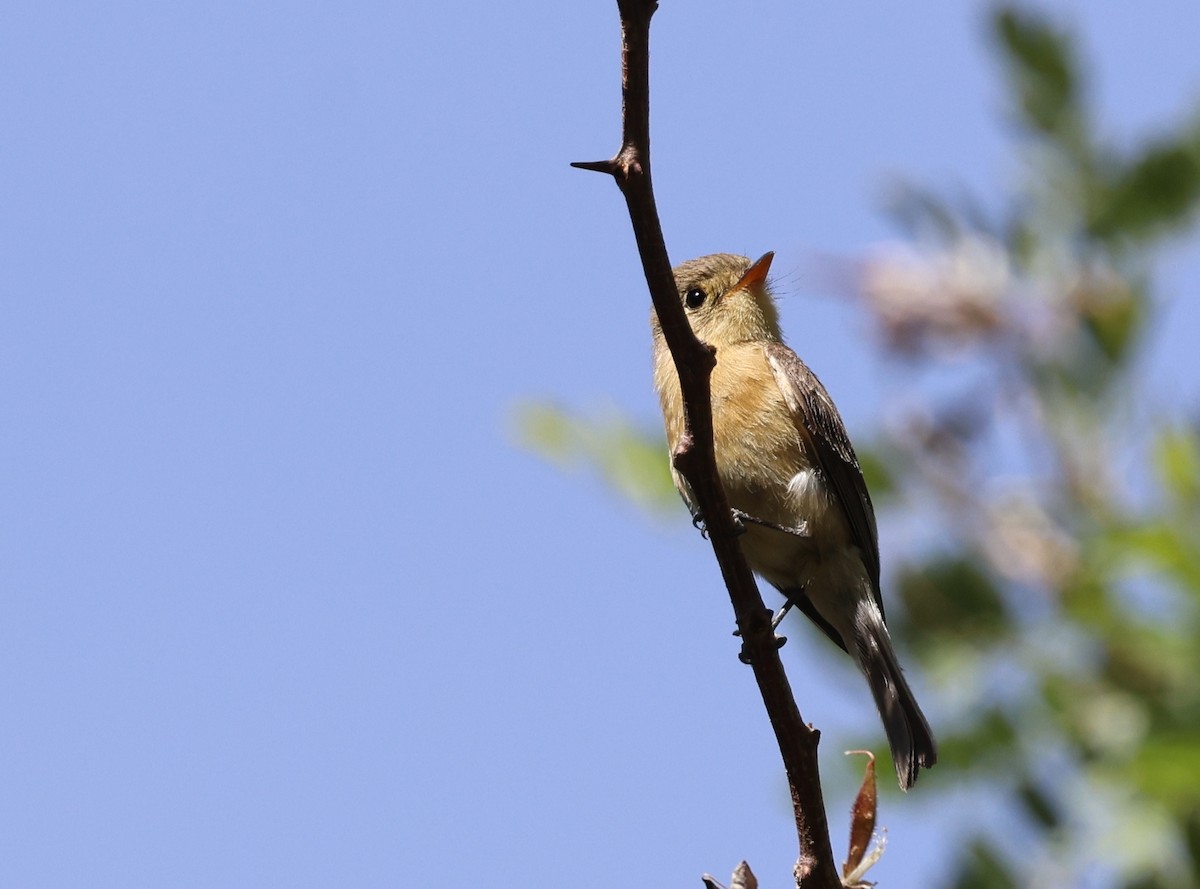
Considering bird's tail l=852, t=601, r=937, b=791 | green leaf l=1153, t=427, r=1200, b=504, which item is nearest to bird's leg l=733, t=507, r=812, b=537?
bird's tail l=852, t=601, r=937, b=791

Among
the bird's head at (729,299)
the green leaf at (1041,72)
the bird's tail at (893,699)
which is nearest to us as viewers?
the bird's tail at (893,699)

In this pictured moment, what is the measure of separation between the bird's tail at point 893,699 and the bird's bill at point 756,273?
1351mm

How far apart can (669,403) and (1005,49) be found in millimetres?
2215

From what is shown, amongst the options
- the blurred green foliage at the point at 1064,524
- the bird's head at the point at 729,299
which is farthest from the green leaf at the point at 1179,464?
the bird's head at the point at 729,299

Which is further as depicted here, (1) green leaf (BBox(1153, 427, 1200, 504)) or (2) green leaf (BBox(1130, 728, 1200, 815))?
(1) green leaf (BBox(1153, 427, 1200, 504))

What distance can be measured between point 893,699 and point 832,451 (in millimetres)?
1239

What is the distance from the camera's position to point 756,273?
5.63 meters

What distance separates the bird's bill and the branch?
274 cm

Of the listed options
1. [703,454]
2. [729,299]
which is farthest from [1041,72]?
[729,299]

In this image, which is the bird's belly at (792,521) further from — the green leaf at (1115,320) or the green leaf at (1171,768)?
the green leaf at (1171,768)

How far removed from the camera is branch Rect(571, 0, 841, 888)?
2.25 meters

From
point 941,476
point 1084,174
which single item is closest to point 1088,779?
point 941,476

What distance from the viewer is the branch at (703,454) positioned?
2252 millimetres

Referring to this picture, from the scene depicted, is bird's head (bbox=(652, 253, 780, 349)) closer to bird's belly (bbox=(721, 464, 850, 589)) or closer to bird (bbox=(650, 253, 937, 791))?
bird (bbox=(650, 253, 937, 791))
